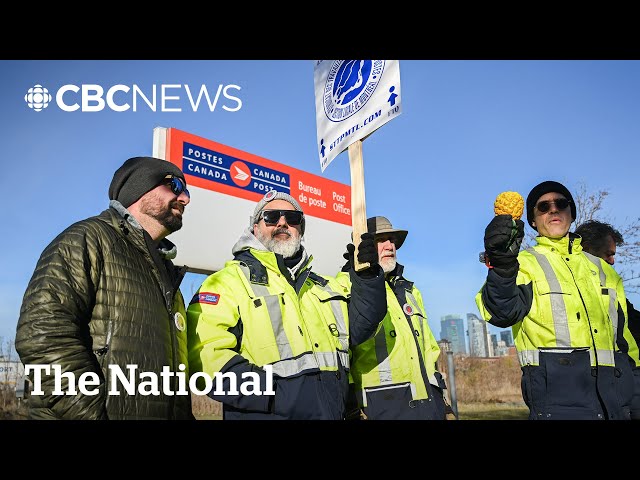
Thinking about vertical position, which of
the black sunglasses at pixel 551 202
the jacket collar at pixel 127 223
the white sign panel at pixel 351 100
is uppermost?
the white sign panel at pixel 351 100

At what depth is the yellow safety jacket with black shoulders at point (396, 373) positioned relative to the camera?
147 inches

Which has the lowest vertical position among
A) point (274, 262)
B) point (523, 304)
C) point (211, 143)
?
point (523, 304)

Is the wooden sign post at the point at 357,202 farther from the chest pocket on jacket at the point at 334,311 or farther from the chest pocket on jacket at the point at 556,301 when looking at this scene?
the chest pocket on jacket at the point at 556,301

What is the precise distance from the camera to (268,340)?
2928 mm

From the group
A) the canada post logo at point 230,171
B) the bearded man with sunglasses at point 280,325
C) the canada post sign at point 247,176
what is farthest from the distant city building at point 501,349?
the bearded man with sunglasses at point 280,325

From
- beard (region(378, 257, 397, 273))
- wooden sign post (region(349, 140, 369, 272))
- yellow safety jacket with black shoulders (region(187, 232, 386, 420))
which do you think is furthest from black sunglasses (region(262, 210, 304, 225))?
beard (region(378, 257, 397, 273))

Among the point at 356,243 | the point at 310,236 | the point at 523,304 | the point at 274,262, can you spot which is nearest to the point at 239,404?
the point at 274,262

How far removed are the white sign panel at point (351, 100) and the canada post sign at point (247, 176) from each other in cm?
167

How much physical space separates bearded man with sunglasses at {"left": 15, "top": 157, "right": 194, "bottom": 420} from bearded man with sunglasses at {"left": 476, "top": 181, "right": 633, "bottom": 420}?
1.65 meters

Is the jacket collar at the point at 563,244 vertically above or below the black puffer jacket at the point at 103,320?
above

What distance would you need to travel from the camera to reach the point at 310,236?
6.70 m

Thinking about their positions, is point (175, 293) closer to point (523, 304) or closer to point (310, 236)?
point (523, 304)

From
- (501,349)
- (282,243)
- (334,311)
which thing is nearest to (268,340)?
(334,311)

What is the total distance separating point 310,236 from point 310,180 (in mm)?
647
